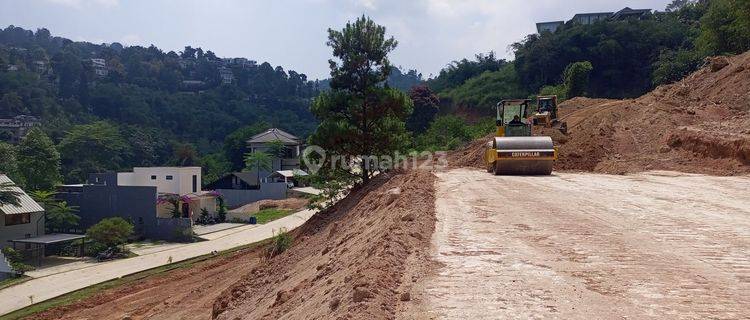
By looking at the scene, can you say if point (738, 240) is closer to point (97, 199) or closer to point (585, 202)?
point (585, 202)

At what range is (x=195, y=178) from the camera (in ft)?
148

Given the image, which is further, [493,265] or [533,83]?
[533,83]

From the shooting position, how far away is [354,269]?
671cm

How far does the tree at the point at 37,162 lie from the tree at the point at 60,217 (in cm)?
841

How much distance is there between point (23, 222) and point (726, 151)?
1246 inches

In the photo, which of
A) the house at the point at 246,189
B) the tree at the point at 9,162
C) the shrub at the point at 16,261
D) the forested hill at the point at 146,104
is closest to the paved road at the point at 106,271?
the shrub at the point at 16,261

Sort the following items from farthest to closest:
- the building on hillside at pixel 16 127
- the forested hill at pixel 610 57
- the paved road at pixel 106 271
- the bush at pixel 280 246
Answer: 1. the building on hillside at pixel 16 127
2. the forested hill at pixel 610 57
3. the paved road at pixel 106 271
4. the bush at pixel 280 246

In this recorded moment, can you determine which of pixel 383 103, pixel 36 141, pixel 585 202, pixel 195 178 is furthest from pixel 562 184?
pixel 36 141

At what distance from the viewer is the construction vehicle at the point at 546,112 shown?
22125 mm

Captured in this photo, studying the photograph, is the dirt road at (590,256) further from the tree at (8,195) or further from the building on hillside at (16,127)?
the building on hillside at (16,127)

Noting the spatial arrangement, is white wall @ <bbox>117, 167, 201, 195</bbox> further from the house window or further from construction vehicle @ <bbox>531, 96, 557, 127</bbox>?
construction vehicle @ <bbox>531, 96, 557, 127</bbox>

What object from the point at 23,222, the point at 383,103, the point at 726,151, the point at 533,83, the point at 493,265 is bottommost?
the point at 23,222

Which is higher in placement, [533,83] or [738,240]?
[533,83]

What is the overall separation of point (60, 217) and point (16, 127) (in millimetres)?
44619
